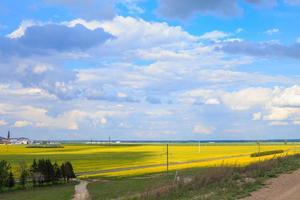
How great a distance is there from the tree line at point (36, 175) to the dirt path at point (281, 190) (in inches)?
1219

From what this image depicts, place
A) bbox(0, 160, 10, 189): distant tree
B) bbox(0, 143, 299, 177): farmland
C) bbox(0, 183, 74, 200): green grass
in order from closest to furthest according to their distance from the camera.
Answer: bbox(0, 183, 74, 200): green grass
bbox(0, 160, 10, 189): distant tree
bbox(0, 143, 299, 177): farmland

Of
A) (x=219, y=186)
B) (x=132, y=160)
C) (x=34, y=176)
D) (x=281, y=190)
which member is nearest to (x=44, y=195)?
(x=34, y=176)

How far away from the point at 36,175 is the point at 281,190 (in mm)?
35942

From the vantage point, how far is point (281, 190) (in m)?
19.6

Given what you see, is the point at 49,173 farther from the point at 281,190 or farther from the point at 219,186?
the point at 281,190

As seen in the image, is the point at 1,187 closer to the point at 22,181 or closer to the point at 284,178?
the point at 22,181

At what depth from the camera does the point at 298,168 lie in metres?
29.8

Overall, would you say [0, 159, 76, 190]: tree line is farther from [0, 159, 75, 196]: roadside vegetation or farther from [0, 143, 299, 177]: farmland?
[0, 143, 299, 177]: farmland

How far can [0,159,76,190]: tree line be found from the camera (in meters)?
48.0

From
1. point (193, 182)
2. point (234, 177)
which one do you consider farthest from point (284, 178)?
point (193, 182)

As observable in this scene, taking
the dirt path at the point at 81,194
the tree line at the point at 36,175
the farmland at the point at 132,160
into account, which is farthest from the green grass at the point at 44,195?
the farmland at the point at 132,160

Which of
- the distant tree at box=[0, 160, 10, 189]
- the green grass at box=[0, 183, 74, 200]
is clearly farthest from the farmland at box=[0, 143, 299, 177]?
the distant tree at box=[0, 160, 10, 189]

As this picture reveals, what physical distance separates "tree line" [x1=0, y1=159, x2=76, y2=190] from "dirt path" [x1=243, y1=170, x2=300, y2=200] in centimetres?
3096

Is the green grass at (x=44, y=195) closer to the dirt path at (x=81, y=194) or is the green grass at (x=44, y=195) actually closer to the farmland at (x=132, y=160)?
the dirt path at (x=81, y=194)
